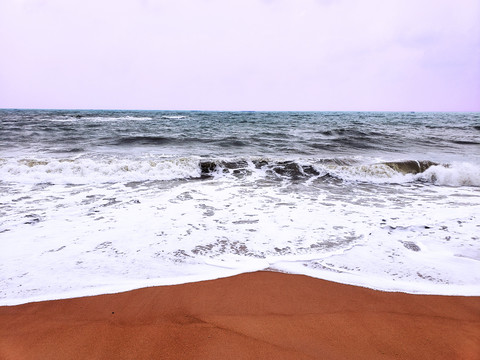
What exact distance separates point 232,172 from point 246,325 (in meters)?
7.11

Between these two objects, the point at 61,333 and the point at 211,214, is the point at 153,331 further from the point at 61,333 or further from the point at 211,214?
the point at 211,214

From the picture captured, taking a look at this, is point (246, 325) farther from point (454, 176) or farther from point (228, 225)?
point (454, 176)

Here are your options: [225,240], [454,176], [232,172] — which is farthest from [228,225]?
[454,176]

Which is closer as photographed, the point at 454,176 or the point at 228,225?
the point at 228,225

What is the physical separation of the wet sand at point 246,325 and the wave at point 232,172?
573 cm

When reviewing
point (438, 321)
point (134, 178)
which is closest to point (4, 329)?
point (438, 321)

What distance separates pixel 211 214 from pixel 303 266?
2222 mm

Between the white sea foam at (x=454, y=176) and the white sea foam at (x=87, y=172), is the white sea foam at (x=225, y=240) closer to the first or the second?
the white sea foam at (x=87, y=172)

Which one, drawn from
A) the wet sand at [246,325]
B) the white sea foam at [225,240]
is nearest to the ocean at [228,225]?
the white sea foam at [225,240]

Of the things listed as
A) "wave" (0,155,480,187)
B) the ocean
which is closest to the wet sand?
the ocean

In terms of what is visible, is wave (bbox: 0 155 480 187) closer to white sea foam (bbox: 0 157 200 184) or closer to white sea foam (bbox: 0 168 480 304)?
white sea foam (bbox: 0 157 200 184)

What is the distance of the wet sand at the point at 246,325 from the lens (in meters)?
1.91

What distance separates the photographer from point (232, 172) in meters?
9.12

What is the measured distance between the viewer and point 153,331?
2.08 metres
